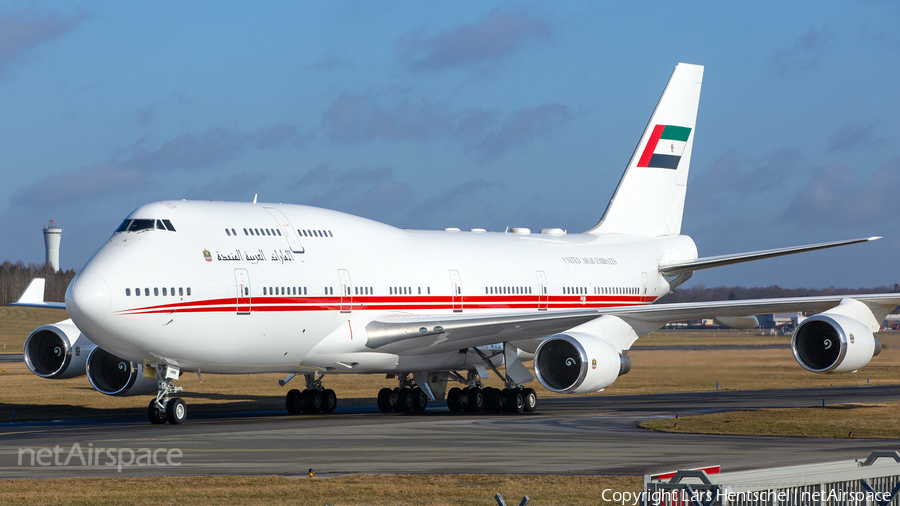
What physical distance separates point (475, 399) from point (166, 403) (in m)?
9.10

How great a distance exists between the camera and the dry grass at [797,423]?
70.3ft

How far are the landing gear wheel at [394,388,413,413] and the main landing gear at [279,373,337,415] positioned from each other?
1.93 m

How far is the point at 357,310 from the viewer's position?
84.3 feet

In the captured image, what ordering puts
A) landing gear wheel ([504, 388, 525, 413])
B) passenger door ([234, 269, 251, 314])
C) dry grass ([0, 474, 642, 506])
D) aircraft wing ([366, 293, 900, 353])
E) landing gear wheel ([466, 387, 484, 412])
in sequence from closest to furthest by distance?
1. dry grass ([0, 474, 642, 506])
2. passenger door ([234, 269, 251, 314])
3. aircraft wing ([366, 293, 900, 353])
4. landing gear wheel ([504, 388, 525, 413])
5. landing gear wheel ([466, 387, 484, 412])

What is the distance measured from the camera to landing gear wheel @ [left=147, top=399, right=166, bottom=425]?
22.9m

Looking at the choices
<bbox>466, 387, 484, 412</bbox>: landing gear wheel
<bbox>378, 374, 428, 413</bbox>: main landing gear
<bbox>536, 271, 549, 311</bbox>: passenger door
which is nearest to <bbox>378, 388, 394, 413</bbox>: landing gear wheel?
<bbox>378, 374, 428, 413</bbox>: main landing gear

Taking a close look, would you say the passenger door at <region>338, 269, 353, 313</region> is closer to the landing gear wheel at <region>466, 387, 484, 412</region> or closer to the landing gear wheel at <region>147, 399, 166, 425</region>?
the landing gear wheel at <region>147, 399, 166, 425</region>

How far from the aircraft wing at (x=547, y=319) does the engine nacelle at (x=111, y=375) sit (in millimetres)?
5701

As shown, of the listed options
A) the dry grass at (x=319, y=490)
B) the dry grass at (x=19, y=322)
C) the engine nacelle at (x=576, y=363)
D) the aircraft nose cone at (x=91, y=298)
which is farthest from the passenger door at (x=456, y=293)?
the dry grass at (x=19, y=322)

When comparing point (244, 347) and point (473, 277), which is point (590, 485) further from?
point (473, 277)

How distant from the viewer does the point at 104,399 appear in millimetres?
33812

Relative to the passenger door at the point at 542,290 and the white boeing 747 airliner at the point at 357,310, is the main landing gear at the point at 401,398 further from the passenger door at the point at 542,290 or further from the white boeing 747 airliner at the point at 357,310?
the passenger door at the point at 542,290

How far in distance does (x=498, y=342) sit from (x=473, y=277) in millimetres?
2498

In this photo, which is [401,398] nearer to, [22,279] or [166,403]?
[166,403]
